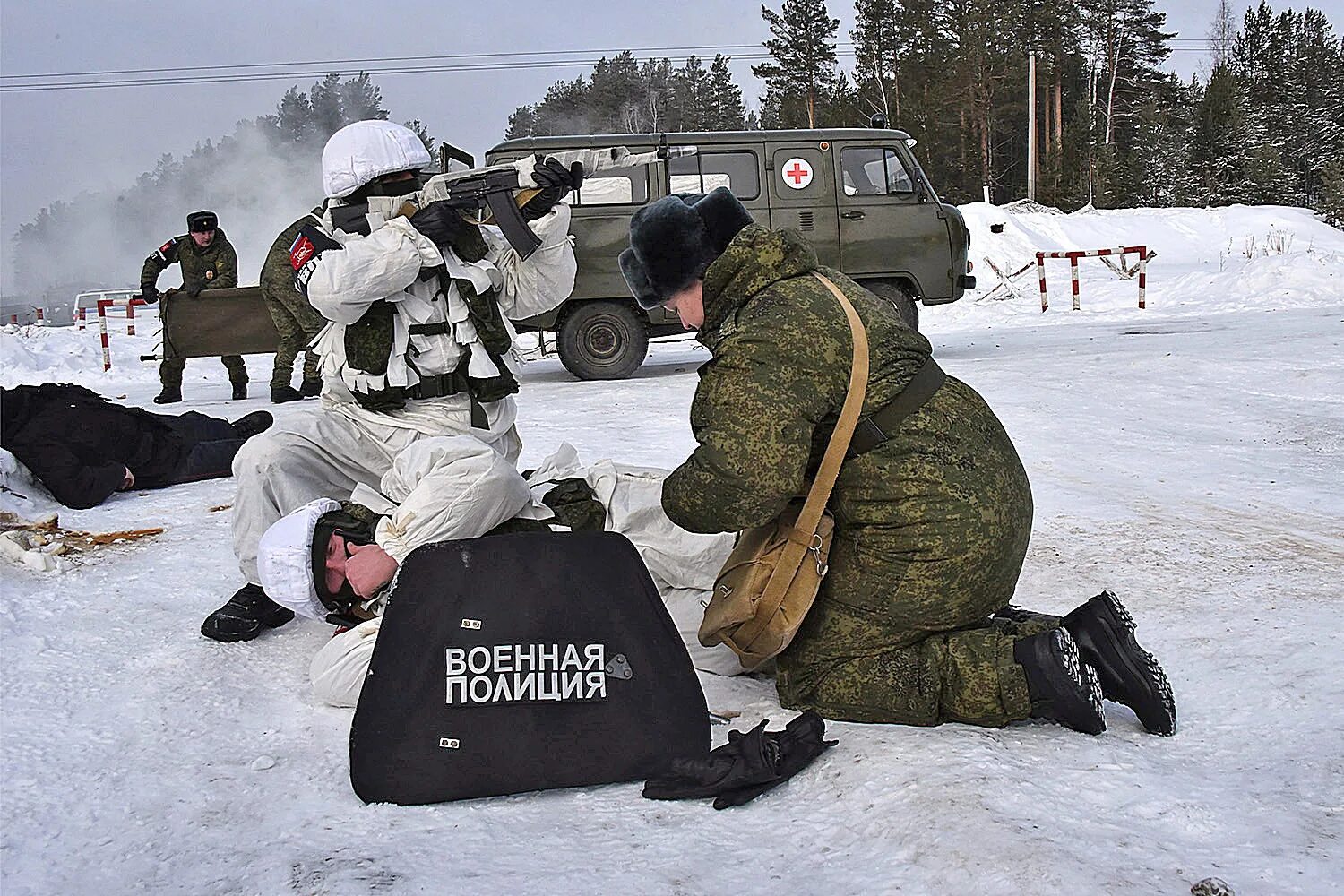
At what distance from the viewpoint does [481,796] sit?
2264 mm

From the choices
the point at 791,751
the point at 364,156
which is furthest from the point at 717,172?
the point at 791,751

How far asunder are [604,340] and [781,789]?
316 inches

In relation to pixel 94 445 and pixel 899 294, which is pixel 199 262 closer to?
pixel 94 445

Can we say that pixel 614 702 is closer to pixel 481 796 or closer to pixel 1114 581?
pixel 481 796

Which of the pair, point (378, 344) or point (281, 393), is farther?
point (281, 393)

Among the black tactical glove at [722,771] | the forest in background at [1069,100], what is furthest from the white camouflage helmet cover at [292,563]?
the forest in background at [1069,100]

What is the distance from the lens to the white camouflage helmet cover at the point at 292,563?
2.65 m

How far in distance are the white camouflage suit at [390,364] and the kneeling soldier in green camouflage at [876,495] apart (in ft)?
2.67

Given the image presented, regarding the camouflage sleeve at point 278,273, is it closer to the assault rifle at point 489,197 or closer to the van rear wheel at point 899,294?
the van rear wheel at point 899,294

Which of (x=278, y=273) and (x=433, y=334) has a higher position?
(x=278, y=273)

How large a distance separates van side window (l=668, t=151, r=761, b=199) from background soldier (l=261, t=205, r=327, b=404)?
339 cm

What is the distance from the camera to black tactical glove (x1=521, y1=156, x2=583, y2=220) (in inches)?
133

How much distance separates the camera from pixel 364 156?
329cm

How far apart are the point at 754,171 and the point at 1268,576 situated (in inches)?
290
